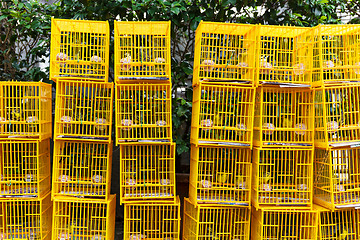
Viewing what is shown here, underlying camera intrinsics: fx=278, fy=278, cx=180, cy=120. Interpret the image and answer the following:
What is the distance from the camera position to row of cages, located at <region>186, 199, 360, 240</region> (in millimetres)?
2752

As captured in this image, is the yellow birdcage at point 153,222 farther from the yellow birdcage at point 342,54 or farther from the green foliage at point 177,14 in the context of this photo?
the yellow birdcage at point 342,54

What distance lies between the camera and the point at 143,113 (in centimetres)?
278

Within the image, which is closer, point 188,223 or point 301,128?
point 301,128

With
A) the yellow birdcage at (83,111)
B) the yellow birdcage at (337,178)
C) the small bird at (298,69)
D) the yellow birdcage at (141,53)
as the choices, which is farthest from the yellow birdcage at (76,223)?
the small bird at (298,69)

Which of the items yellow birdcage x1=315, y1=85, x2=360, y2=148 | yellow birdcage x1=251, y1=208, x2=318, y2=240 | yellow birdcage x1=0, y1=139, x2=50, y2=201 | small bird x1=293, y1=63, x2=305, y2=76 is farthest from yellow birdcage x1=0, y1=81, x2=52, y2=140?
yellow birdcage x1=315, y1=85, x2=360, y2=148

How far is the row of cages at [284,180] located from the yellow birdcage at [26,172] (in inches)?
63.9

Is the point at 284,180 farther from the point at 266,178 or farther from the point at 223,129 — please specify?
the point at 223,129

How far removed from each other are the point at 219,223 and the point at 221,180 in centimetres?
45

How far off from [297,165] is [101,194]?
204cm

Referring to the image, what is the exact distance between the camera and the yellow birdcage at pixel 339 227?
9.05 ft

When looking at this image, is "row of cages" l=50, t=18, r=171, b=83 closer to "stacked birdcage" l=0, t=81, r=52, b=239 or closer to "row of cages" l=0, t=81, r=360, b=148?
"row of cages" l=0, t=81, r=360, b=148

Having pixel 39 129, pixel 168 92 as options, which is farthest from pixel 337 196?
pixel 39 129

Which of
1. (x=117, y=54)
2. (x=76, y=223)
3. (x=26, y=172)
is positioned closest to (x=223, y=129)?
(x=117, y=54)

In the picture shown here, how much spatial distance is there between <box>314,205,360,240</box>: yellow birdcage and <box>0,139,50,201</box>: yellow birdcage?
9.41 feet
